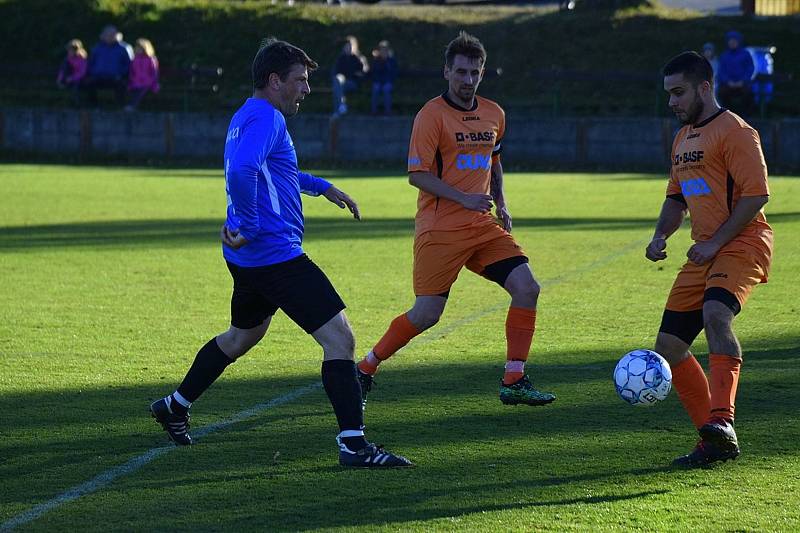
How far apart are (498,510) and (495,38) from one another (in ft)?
99.7

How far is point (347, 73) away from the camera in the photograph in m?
29.8

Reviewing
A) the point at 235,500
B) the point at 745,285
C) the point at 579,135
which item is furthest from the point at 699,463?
the point at 579,135

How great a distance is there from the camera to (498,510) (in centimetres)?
520

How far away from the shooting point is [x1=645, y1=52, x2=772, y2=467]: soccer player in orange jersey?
5824 millimetres

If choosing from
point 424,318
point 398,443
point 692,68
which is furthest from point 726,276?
point 424,318

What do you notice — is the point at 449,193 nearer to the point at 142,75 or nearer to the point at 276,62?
the point at 276,62

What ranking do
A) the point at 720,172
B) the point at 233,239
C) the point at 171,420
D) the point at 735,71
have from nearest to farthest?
the point at 233,239 < the point at 720,172 < the point at 171,420 < the point at 735,71

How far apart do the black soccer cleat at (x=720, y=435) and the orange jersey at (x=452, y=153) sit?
207 centimetres

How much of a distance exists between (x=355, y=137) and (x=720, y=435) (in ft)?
77.5

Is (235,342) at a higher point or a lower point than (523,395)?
higher

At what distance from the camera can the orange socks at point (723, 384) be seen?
5.80 meters

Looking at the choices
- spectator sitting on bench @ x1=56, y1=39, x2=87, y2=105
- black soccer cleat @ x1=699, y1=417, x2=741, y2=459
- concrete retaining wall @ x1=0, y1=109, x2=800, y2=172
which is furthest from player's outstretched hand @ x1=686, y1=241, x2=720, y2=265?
spectator sitting on bench @ x1=56, y1=39, x2=87, y2=105

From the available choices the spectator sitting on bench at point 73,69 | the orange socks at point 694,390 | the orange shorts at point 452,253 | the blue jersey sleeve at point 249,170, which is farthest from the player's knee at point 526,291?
the spectator sitting on bench at point 73,69

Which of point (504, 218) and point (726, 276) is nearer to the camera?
point (726, 276)
